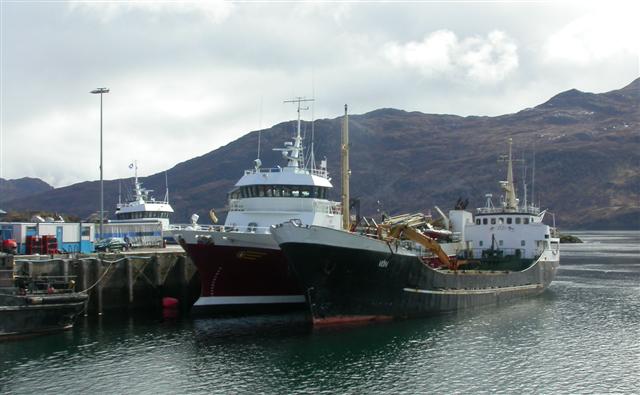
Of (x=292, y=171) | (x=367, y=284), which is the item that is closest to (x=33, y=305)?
(x=367, y=284)

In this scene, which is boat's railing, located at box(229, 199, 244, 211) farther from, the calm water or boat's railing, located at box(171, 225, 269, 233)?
the calm water

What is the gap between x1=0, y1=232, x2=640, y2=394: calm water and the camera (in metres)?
24.0

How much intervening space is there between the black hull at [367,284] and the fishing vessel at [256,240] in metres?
4.79

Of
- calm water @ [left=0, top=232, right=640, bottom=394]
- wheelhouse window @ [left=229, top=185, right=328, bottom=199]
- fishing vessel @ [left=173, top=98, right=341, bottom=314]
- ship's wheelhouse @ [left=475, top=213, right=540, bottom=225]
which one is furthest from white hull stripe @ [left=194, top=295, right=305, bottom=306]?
ship's wheelhouse @ [left=475, top=213, right=540, bottom=225]

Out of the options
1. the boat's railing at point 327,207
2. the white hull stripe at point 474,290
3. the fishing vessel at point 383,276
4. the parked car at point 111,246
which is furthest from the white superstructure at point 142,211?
the white hull stripe at point 474,290

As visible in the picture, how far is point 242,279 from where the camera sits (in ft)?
123

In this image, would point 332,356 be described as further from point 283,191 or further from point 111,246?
point 111,246

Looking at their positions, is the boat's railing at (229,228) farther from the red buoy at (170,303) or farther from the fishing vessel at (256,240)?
the red buoy at (170,303)

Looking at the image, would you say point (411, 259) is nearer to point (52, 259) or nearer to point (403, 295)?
point (403, 295)

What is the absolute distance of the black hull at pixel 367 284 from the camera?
32.2 m

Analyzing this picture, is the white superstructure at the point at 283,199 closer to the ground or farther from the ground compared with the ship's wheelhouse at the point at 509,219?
farther from the ground

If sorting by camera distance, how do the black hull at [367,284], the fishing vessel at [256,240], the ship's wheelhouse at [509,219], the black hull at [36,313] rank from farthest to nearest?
the ship's wheelhouse at [509,219]
the fishing vessel at [256,240]
the black hull at [367,284]
the black hull at [36,313]

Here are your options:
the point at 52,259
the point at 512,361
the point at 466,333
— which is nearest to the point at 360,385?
the point at 512,361

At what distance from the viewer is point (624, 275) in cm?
6694
